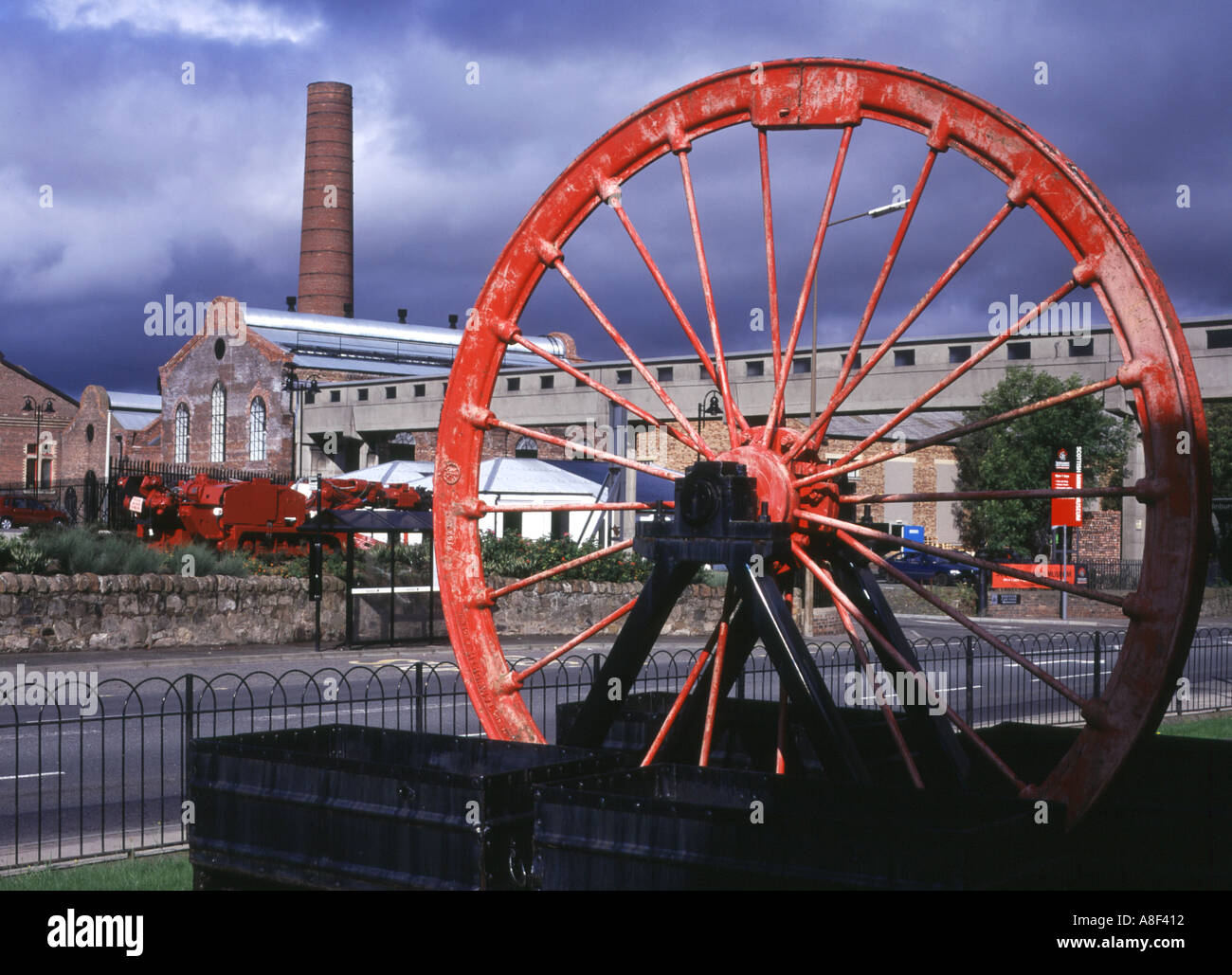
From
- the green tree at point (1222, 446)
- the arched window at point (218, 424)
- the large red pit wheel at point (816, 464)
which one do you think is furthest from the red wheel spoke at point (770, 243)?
the arched window at point (218, 424)

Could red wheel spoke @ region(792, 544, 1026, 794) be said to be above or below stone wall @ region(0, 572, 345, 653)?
above

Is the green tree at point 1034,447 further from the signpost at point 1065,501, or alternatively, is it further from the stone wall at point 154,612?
the stone wall at point 154,612

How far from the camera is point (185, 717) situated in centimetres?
933

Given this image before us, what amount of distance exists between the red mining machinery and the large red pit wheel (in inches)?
846

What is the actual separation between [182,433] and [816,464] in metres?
58.5

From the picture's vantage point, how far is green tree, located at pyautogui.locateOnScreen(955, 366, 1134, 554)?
4178cm

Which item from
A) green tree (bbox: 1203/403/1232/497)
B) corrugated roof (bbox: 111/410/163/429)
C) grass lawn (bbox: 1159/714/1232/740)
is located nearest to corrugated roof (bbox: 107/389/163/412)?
corrugated roof (bbox: 111/410/163/429)

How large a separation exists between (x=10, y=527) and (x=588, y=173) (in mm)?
40566

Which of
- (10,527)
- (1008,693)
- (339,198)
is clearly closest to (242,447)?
(339,198)

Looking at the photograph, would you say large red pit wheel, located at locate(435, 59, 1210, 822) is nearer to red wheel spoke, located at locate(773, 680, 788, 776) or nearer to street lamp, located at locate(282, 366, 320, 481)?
red wheel spoke, located at locate(773, 680, 788, 776)

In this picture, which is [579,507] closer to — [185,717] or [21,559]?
[185,717]

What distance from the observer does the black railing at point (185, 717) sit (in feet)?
30.2

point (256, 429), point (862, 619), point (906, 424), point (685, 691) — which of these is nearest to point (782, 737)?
point (685, 691)
